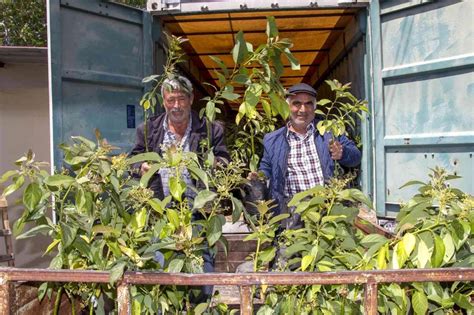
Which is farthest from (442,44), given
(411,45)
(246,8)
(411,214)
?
(411,214)

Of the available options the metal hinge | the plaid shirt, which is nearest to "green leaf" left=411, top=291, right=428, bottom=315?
the plaid shirt

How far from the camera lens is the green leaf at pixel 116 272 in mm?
1329

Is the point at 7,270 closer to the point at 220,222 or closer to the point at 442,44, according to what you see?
the point at 220,222

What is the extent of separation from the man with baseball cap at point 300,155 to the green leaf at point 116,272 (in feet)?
5.35

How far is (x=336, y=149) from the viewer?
2742 mm

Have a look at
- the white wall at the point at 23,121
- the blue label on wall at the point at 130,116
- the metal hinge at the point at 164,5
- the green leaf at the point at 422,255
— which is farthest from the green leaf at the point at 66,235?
the white wall at the point at 23,121

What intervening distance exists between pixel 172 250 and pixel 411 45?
262 centimetres

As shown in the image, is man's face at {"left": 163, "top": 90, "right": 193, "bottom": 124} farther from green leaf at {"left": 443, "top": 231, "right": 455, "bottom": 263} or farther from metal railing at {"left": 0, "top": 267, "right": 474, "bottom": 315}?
green leaf at {"left": 443, "top": 231, "right": 455, "bottom": 263}

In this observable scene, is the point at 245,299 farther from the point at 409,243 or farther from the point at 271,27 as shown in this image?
the point at 271,27

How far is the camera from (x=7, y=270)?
1.39 meters

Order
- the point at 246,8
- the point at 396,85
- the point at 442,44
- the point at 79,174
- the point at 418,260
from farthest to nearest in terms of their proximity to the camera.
Answer: the point at 246,8 < the point at 396,85 < the point at 442,44 < the point at 79,174 < the point at 418,260

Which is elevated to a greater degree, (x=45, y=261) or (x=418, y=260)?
(x=418, y=260)

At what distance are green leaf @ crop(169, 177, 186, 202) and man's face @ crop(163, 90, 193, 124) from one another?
3.45ft

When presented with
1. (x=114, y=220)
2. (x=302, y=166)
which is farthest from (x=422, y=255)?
(x=302, y=166)
